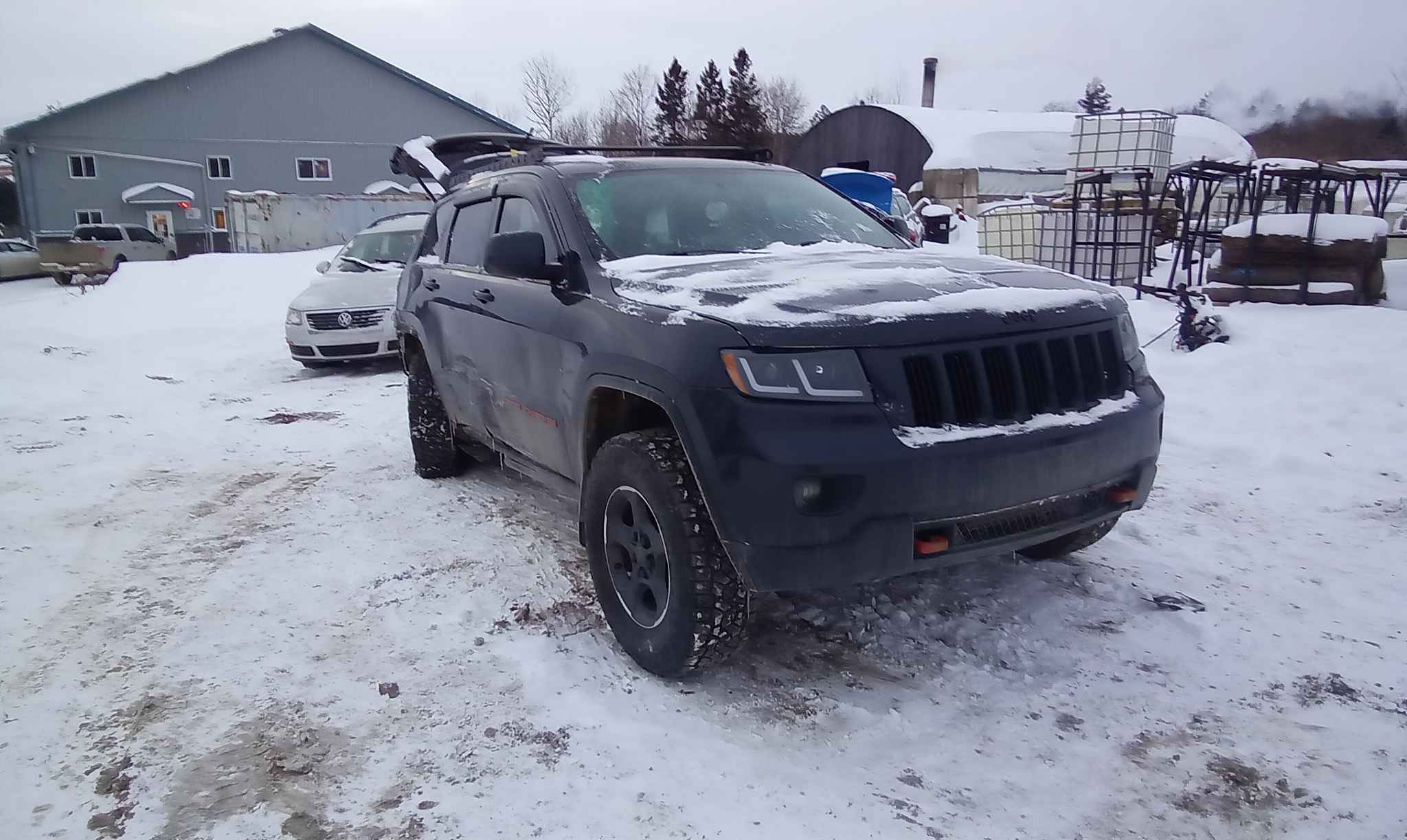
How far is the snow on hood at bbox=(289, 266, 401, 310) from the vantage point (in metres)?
9.58

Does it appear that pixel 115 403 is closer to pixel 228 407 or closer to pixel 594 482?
pixel 228 407

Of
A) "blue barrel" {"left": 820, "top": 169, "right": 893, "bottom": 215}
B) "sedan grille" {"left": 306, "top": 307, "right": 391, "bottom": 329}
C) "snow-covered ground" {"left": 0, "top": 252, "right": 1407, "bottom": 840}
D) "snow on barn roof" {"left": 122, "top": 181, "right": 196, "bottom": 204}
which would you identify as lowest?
"snow-covered ground" {"left": 0, "top": 252, "right": 1407, "bottom": 840}

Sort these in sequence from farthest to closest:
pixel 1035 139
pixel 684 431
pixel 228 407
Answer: pixel 1035 139
pixel 228 407
pixel 684 431

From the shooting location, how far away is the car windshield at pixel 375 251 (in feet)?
34.4

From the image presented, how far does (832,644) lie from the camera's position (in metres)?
3.36

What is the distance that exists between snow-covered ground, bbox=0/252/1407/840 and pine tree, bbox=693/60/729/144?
44044 millimetres

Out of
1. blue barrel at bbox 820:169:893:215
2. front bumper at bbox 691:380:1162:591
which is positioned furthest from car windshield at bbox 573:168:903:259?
blue barrel at bbox 820:169:893:215

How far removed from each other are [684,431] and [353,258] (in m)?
9.02

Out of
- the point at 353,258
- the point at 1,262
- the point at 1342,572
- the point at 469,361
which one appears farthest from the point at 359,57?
the point at 1342,572

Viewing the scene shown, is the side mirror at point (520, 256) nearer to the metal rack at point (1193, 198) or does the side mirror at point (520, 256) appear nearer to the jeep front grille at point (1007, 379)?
the jeep front grille at point (1007, 379)

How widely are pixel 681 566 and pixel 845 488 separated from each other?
1.98 feet

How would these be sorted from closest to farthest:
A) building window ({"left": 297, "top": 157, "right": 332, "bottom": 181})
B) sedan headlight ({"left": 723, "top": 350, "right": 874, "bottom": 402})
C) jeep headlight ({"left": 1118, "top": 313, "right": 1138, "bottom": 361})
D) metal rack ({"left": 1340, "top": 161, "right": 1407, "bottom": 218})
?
1. sedan headlight ({"left": 723, "top": 350, "right": 874, "bottom": 402})
2. jeep headlight ({"left": 1118, "top": 313, "right": 1138, "bottom": 361})
3. metal rack ({"left": 1340, "top": 161, "right": 1407, "bottom": 218})
4. building window ({"left": 297, "top": 157, "right": 332, "bottom": 181})

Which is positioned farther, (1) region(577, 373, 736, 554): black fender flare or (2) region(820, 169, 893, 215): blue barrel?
(2) region(820, 169, 893, 215): blue barrel

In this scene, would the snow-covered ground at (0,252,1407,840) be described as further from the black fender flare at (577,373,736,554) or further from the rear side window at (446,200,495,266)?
the rear side window at (446,200,495,266)
